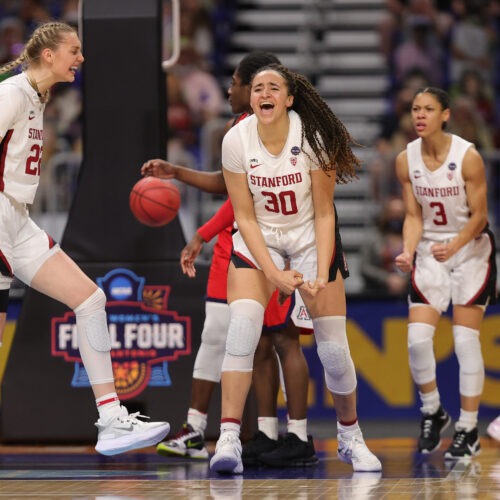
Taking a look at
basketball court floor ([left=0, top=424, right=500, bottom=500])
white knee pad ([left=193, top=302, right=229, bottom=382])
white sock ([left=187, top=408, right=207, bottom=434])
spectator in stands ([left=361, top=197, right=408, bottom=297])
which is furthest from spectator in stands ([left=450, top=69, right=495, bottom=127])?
white sock ([left=187, top=408, right=207, bottom=434])

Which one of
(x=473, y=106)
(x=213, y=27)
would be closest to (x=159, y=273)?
(x=473, y=106)

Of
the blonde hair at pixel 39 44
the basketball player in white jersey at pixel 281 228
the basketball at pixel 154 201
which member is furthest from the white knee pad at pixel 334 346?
the blonde hair at pixel 39 44

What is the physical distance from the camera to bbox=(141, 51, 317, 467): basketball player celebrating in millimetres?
6664

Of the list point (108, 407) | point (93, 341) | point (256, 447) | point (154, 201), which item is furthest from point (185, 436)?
point (154, 201)

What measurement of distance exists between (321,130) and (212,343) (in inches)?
60.0

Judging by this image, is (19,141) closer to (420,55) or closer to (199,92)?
(199,92)

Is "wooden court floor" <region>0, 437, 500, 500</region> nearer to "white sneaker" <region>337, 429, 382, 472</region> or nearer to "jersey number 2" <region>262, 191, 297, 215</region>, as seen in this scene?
"white sneaker" <region>337, 429, 382, 472</region>

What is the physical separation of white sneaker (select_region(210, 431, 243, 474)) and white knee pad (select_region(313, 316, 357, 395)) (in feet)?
2.04

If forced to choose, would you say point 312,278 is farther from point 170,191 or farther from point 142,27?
point 142,27

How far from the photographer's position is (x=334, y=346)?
623cm

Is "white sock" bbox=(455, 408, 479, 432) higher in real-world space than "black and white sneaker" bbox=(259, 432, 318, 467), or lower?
higher

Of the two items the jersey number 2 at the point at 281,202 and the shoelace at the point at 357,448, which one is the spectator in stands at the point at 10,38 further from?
the shoelace at the point at 357,448

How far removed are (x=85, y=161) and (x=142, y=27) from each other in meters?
0.94

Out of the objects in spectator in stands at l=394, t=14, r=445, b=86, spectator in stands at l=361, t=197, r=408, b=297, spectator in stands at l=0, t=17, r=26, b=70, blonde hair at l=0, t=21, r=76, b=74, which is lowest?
spectator in stands at l=361, t=197, r=408, b=297
